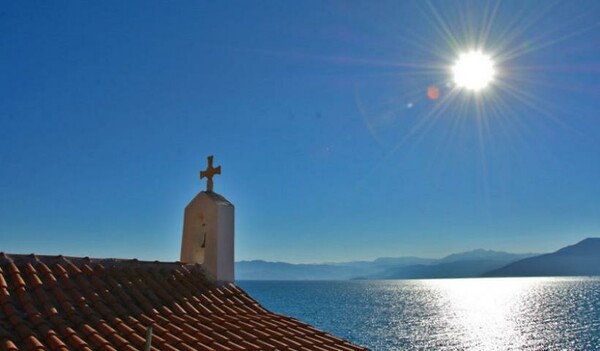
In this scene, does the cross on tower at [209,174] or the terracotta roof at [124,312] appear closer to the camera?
the terracotta roof at [124,312]

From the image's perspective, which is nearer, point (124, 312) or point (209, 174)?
point (124, 312)

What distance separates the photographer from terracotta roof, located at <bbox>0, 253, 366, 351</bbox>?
16.0ft

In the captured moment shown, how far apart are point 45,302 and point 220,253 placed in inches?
140

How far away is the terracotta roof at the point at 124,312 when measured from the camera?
489 centimetres

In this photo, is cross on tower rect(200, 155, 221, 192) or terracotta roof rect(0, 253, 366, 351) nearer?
terracotta roof rect(0, 253, 366, 351)

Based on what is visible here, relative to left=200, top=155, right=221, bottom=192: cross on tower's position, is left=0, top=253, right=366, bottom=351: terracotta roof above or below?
below

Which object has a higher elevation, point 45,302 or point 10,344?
point 45,302

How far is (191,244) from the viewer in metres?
9.18

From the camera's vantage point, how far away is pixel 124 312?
19.1ft

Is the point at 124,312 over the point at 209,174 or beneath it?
beneath

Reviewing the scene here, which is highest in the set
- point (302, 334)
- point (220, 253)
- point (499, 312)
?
point (220, 253)

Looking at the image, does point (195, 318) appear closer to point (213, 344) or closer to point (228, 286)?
point (213, 344)

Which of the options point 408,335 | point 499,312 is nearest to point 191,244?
point 408,335

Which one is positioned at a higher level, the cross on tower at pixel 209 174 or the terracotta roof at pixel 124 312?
the cross on tower at pixel 209 174
